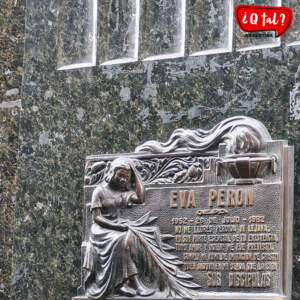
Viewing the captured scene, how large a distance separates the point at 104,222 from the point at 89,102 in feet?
4.44

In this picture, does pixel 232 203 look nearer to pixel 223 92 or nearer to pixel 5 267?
pixel 223 92

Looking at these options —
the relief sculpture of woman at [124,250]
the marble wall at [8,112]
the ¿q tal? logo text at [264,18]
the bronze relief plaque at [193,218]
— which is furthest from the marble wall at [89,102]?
the relief sculpture of woman at [124,250]

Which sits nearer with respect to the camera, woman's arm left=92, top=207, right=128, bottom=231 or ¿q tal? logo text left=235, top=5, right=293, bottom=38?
¿q tal? logo text left=235, top=5, right=293, bottom=38

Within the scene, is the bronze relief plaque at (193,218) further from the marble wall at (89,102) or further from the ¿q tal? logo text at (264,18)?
the ¿q tal? logo text at (264,18)

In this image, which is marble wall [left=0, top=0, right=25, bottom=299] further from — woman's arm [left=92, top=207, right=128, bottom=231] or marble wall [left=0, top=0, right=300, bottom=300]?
woman's arm [left=92, top=207, right=128, bottom=231]

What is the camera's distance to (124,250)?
10.4 m

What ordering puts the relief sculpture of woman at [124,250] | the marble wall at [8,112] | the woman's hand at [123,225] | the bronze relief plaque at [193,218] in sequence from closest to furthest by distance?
the bronze relief plaque at [193,218] → the relief sculpture of woman at [124,250] → the woman's hand at [123,225] → the marble wall at [8,112]

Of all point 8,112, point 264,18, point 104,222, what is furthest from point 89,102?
point 264,18

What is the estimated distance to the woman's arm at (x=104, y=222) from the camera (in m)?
10.5

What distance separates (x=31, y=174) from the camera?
37.6 ft

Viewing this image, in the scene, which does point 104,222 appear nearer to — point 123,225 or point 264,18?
point 123,225

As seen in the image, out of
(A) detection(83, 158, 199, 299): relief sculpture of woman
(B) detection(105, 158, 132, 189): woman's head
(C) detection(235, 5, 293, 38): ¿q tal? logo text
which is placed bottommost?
(A) detection(83, 158, 199, 299): relief sculpture of woman

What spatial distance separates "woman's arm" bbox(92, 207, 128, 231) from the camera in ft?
34.4

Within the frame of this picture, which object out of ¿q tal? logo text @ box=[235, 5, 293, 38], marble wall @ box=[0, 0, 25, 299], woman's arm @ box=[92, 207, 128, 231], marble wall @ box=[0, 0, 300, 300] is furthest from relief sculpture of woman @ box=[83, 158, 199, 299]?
¿q tal? logo text @ box=[235, 5, 293, 38]
